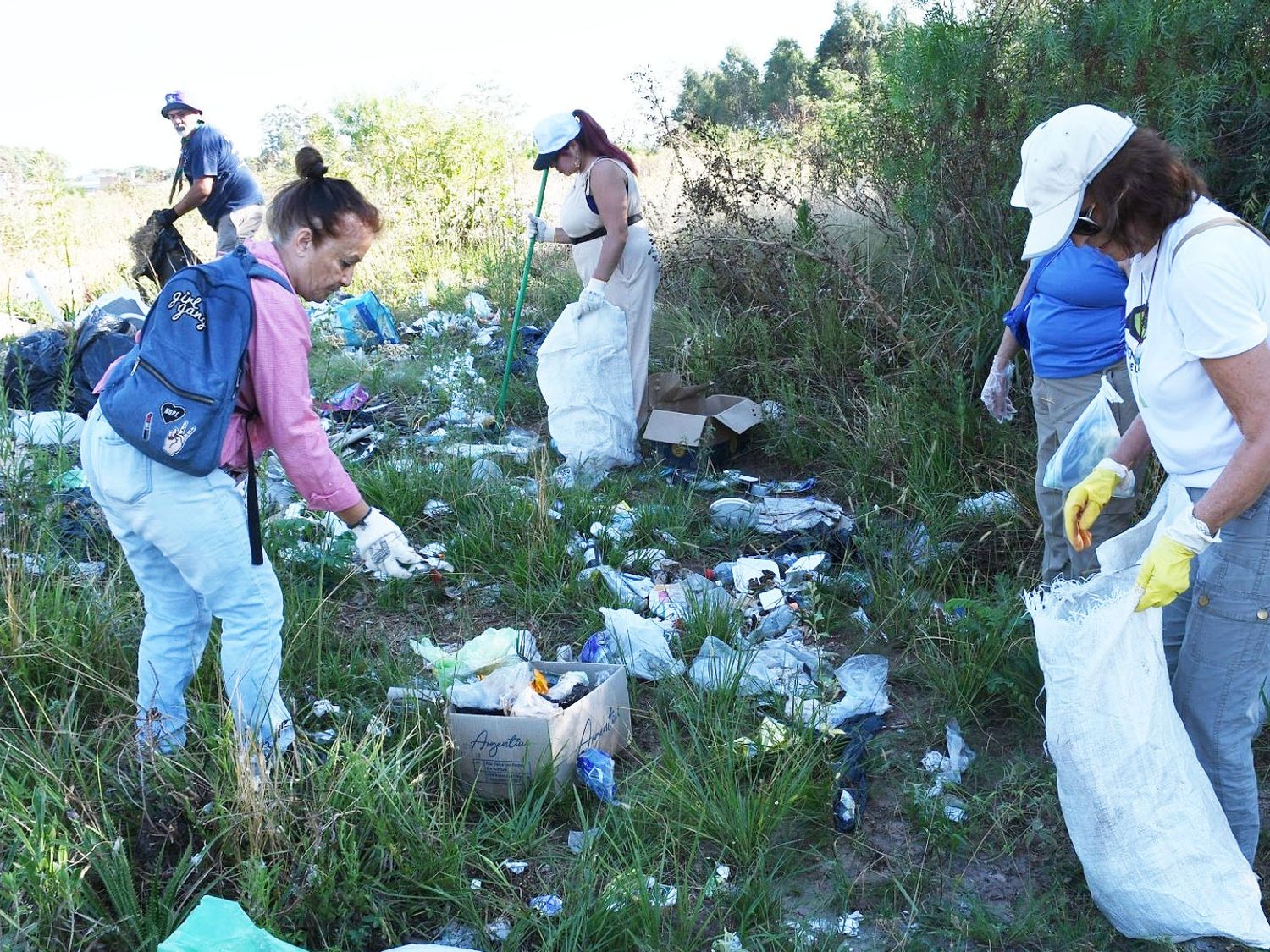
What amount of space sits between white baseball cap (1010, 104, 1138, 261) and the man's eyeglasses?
0.03 meters

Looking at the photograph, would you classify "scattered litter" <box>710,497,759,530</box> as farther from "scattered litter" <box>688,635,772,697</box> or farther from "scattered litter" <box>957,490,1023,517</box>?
"scattered litter" <box>688,635,772,697</box>

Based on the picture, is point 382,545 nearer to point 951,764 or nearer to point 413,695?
point 413,695

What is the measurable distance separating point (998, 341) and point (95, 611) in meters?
3.61

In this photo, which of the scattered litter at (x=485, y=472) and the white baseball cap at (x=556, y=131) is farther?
the white baseball cap at (x=556, y=131)

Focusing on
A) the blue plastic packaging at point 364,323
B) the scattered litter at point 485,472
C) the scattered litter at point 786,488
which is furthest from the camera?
the blue plastic packaging at point 364,323

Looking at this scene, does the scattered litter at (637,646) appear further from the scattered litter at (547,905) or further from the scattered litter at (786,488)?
the scattered litter at (786,488)

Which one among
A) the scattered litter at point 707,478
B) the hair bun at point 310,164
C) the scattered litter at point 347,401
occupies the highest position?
the hair bun at point 310,164

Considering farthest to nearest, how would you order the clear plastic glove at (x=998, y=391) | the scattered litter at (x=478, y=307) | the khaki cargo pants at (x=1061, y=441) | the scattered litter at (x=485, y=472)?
the scattered litter at (x=478, y=307)
the scattered litter at (x=485, y=472)
the clear plastic glove at (x=998, y=391)
the khaki cargo pants at (x=1061, y=441)

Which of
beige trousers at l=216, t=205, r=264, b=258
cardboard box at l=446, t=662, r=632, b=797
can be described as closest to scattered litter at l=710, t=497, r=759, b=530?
cardboard box at l=446, t=662, r=632, b=797

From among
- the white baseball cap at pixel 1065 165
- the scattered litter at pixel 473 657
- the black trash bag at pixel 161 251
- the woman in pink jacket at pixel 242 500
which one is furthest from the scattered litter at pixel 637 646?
the black trash bag at pixel 161 251

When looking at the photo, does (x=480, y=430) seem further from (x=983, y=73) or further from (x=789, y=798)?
(x=789, y=798)

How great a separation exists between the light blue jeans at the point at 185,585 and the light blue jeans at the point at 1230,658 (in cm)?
196

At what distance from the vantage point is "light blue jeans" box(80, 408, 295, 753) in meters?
2.22

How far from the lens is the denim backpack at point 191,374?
2131 mm
